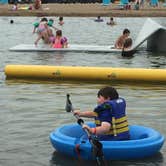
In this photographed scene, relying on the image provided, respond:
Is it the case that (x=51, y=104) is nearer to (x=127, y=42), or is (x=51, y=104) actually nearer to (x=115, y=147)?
(x=115, y=147)

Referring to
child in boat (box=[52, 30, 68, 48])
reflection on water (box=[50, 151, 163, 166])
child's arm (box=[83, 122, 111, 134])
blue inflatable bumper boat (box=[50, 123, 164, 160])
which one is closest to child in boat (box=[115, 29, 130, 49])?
child in boat (box=[52, 30, 68, 48])

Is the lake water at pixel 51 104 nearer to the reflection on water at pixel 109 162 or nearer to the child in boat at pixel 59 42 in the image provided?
the reflection on water at pixel 109 162

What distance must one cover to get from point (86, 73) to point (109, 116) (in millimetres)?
8601

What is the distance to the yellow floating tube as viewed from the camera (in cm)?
1759

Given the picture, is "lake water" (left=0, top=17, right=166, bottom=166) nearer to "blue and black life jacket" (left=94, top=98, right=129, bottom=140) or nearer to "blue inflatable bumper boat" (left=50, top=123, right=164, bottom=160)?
"blue inflatable bumper boat" (left=50, top=123, right=164, bottom=160)

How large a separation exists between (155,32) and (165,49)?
0.98 m

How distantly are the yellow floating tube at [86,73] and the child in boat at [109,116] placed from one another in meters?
8.16

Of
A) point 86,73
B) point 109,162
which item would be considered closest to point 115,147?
point 109,162

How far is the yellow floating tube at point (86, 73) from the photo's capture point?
17.6 metres

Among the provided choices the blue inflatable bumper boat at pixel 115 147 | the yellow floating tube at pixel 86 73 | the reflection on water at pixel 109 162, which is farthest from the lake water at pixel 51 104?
the yellow floating tube at pixel 86 73

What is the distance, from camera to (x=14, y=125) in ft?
39.4

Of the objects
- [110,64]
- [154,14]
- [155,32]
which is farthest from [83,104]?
[154,14]

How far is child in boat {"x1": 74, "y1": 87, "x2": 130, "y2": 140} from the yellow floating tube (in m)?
8.16

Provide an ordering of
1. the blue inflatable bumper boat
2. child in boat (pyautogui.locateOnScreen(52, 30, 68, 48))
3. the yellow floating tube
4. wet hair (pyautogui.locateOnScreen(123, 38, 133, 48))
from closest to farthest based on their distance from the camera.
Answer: the blue inflatable bumper boat → the yellow floating tube → wet hair (pyautogui.locateOnScreen(123, 38, 133, 48)) → child in boat (pyautogui.locateOnScreen(52, 30, 68, 48))
